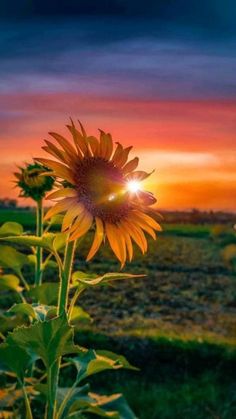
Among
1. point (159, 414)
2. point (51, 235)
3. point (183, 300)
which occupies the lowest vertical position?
point (159, 414)

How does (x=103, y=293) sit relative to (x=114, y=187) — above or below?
below

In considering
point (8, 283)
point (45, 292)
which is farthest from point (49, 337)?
point (8, 283)

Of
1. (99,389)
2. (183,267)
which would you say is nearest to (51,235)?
(99,389)

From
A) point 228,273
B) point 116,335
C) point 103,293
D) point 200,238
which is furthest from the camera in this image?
point 200,238

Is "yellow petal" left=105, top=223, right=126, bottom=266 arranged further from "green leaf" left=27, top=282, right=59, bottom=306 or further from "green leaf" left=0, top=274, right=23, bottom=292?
"green leaf" left=0, top=274, right=23, bottom=292

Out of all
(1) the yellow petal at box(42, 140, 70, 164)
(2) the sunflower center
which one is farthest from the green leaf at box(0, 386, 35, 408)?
(1) the yellow petal at box(42, 140, 70, 164)

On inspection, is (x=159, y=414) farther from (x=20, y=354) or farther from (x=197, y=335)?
(x=20, y=354)

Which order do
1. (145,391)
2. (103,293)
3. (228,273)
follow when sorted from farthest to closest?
(228,273)
(103,293)
(145,391)
